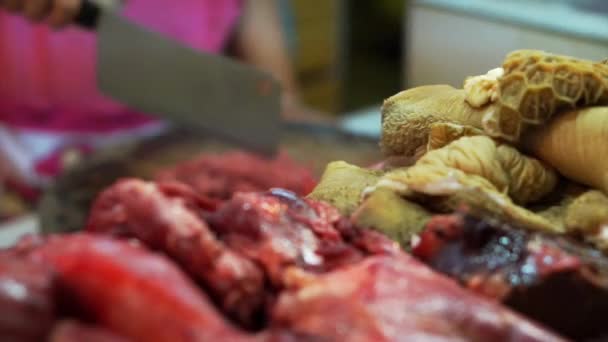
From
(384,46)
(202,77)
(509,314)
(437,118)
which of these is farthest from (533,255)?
(384,46)

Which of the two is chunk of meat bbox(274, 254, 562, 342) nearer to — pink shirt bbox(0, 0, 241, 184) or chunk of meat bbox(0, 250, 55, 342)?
chunk of meat bbox(0, 250, 55, 342)

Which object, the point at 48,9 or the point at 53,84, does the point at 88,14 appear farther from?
the point at 53,84

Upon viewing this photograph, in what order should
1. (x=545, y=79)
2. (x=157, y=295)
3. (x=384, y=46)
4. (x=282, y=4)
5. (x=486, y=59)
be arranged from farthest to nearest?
(x=282, y=4), (x=384, y=46), (x=486, y=59), (x=545, y=79), (x=157, y=295)

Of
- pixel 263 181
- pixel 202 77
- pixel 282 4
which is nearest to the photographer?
pixel 263 181

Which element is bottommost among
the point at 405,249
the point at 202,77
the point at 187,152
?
the point at 187,152

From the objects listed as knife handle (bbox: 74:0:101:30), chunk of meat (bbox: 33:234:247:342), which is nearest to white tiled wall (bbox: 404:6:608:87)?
chunk of meat (bbox: 33:234:247:342)

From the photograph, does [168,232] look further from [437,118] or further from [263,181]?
[263,181]
